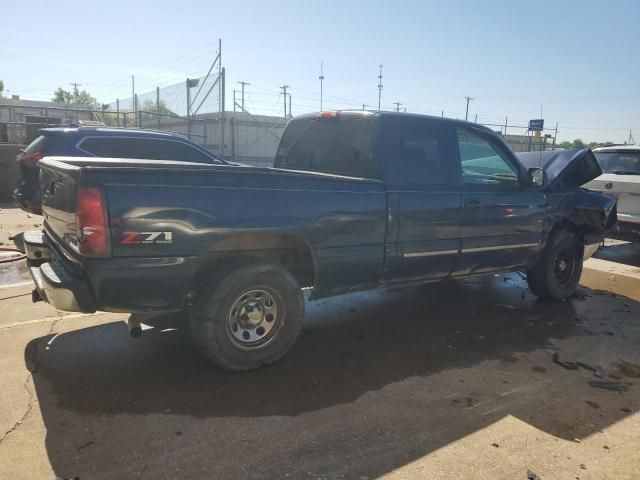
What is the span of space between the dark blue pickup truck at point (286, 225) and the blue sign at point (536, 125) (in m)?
26.9

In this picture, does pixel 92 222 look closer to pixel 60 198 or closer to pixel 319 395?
pixel 60 198

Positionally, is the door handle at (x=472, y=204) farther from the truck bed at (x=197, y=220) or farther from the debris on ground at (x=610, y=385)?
the debris on ground at (x=610, y=385)

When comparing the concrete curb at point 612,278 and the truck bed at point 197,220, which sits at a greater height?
the truck bed at point 197,220

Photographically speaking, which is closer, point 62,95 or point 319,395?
point 319,395

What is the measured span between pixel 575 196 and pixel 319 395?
4.30 meters

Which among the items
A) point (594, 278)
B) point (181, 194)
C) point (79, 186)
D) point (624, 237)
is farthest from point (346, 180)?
point (624, 237)

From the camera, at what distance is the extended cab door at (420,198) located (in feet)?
14.6

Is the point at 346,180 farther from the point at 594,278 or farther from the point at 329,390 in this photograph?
the point at 594,278

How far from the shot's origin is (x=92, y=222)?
3.14 m

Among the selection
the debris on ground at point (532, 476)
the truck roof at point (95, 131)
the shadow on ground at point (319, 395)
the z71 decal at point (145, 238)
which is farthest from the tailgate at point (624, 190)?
the z71 decal at point (145, 238)

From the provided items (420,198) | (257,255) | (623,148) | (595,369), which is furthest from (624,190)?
(257,255)

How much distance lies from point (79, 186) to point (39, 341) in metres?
1.93

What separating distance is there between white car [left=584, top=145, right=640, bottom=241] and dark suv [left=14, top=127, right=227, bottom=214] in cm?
735

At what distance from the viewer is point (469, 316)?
A: 221 inches
